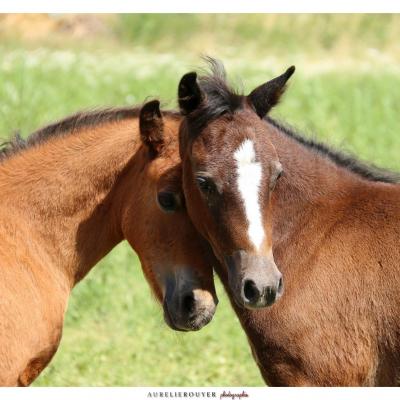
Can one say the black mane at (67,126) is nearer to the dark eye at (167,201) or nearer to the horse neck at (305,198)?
the dark eye at (167,201)

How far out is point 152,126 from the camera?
5141 millimetres

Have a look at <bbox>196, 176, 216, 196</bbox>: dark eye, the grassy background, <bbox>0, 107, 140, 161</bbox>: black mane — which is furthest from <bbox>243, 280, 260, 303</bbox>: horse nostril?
the grassy background

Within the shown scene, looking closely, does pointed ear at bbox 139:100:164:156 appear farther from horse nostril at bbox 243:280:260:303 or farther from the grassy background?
the grassy background

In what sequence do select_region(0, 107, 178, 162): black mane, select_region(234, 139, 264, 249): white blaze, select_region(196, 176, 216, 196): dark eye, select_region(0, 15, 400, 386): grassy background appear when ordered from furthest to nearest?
select_region(0, 15, 400, 386): grassy background < select_region(0, 107, 178, 162): black mane < select_region(196, 176, 216, 196): dark eye < select_region(234, 139, 264, 249): white blaze

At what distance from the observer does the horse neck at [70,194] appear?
520 cm

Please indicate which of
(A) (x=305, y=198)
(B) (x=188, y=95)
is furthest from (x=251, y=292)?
(B) (x=188, y=95)

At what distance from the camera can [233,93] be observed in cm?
504

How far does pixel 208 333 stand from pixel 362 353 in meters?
3.69

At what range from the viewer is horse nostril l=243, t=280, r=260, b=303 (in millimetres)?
4508

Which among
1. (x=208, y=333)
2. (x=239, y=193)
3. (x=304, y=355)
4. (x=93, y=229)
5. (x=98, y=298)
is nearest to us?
(x=239, y=193)

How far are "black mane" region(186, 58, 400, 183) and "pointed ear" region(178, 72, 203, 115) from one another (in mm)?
43

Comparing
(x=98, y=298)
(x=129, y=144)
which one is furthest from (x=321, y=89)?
(x=129, y=144)

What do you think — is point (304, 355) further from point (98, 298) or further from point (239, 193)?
point (98, 298)
